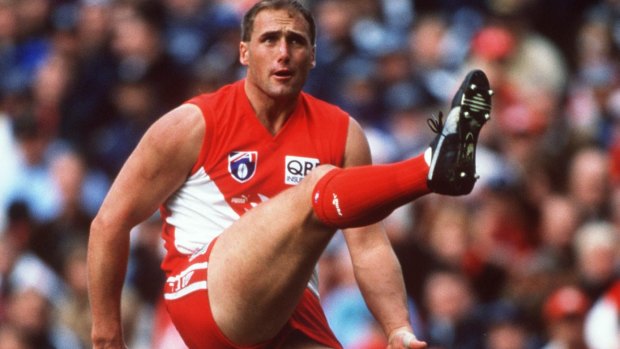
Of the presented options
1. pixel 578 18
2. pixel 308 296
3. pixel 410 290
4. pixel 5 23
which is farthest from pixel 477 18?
pixel 308 296

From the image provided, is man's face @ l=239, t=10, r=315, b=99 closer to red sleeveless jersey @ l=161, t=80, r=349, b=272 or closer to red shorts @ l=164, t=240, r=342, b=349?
red sleeveless jersey @ l=161, t=80, r=349, b=272

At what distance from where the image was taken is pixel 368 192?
6816 millimetres

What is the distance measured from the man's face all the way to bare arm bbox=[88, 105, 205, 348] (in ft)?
1.22

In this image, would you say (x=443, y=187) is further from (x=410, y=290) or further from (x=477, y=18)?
(x=477, y=18)

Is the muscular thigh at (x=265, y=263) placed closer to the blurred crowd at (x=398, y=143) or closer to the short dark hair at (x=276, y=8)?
the short dark hair at (x=276, y=8)

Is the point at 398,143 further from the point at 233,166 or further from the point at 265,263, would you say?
the point at 265,263

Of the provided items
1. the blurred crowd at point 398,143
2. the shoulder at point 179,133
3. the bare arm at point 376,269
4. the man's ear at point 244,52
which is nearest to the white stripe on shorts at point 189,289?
the shoulder at point 179,133

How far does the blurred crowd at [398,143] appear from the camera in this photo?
10.8 metres

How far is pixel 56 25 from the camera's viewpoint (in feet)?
48.9

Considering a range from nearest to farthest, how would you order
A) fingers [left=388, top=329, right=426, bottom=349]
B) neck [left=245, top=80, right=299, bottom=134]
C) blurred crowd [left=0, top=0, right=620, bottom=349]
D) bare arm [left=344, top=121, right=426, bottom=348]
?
fingers [left=388, top=329, right=426, bottom=349] < bare arm [left=344, top=121, right=426, bottom=348] < neck [left=245, top=80, right=299, bottom=134] < blurred crowd [left=0, top=0, right=620, bottom=349]

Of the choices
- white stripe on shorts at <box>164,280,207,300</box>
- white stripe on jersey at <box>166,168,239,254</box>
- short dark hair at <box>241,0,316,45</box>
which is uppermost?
short dark hair at <box>241,0,316,45</box>

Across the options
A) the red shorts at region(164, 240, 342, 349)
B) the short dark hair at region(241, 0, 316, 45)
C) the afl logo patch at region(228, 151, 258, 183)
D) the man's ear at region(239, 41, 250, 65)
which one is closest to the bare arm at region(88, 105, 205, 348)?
the afl logo patch at region(228, 151, 258, 183)

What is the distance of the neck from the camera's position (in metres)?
7.73

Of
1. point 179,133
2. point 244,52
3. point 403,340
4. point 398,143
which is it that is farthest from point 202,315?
point 398,143
